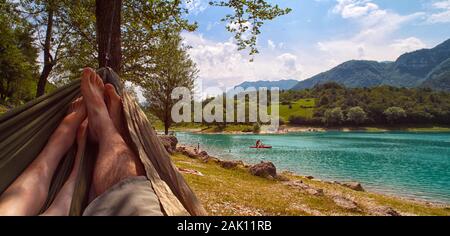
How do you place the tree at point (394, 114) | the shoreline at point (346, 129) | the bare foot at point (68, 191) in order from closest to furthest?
the bare foot at point (68, 191) → the shoreline at point (346, 129) → the tree at point (394, 114)

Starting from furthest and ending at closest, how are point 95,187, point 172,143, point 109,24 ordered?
point 172,143, point 109,24, point 95,187

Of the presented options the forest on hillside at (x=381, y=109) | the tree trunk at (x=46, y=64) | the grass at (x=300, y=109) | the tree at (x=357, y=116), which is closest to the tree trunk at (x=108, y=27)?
the tree trunk at (x=46, y=64)

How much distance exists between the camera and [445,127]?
122375 millimetres

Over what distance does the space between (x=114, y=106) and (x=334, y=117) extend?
440 ft

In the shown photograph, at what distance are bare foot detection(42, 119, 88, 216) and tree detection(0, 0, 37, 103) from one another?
11.4 metres

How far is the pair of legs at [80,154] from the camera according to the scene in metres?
2.93

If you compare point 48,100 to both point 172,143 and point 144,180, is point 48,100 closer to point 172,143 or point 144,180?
point 144,180

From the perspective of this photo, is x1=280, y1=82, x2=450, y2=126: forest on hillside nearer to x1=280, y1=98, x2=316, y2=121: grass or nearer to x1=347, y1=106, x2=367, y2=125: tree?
x1=347, y1=106, x2=367, y2=125: tree

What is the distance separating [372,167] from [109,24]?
3654 centimetres

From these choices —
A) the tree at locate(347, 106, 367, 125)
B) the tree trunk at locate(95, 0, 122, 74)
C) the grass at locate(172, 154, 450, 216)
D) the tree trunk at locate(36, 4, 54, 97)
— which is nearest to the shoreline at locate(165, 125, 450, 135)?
the tree at locate(347, 106, 367, 125)

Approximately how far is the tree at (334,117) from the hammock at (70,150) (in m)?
134

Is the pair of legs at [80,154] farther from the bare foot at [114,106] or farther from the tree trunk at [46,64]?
the tree trunk at [46,64]

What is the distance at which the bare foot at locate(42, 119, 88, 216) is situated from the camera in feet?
9.50
